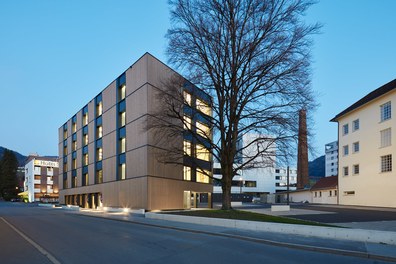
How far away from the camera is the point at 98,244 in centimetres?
1257

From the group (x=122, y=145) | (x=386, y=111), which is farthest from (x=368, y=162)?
(x=122, y=145)

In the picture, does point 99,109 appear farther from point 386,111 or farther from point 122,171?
point 386,111

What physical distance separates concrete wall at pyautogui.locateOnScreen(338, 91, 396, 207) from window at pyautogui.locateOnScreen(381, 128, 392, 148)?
0.44 m

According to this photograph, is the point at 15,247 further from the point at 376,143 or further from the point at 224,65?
the point at 376,143

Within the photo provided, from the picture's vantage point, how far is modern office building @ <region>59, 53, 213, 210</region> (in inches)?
1322

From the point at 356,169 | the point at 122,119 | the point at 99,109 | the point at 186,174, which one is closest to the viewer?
the point at 122,119

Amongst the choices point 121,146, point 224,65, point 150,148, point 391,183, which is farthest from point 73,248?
point 391,183

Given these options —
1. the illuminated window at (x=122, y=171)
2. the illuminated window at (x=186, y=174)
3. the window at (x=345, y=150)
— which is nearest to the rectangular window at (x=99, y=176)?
the illuminated window at (x=122, y=171)

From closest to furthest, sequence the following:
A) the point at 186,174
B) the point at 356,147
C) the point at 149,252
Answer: the point at 149,252
the point at 186,174
the point at 356,147

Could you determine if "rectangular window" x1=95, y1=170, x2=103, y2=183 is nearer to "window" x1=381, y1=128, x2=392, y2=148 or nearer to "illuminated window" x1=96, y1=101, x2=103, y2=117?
"illuminated window" x1=96, y1=101, x2=103, y2=117

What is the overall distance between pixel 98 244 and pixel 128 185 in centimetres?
2451

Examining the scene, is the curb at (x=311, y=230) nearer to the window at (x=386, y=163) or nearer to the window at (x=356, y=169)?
the window at (x=386, y=163)

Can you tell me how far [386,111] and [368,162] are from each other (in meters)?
6.49

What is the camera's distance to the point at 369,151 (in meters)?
42.1
